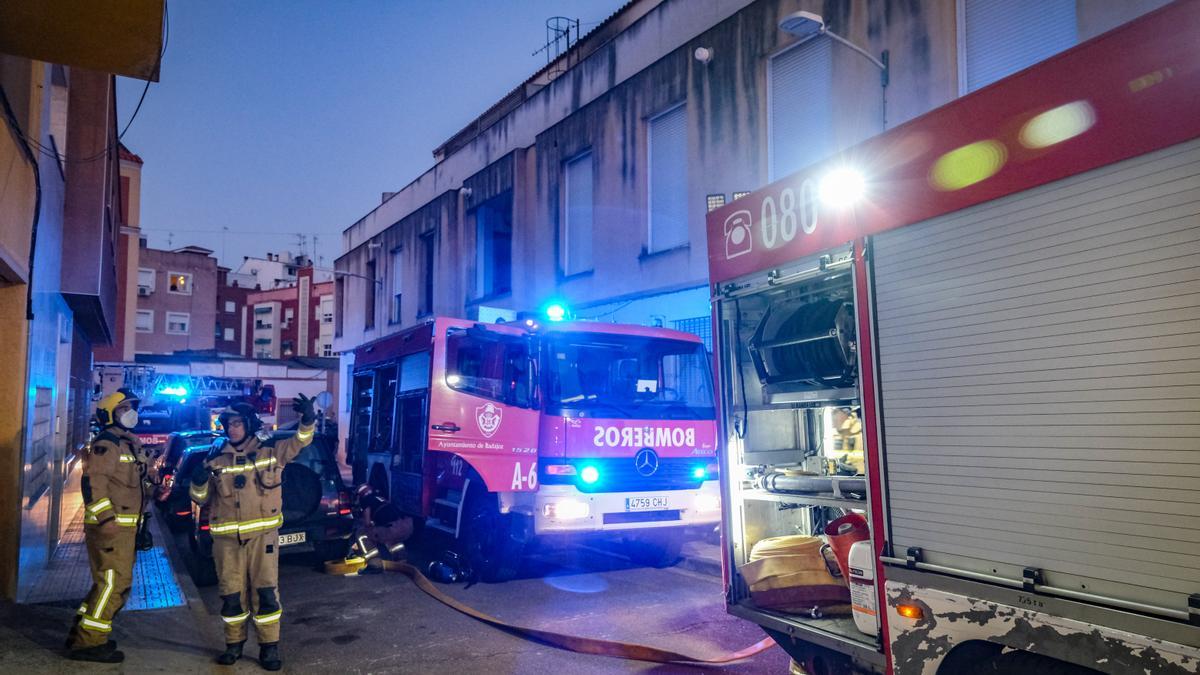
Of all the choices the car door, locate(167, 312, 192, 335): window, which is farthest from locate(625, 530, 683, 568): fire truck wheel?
locate(167, 312, 192, 335): window

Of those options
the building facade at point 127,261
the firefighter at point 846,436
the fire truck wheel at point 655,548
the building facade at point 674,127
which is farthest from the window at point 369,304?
the firefighter at point 846,436

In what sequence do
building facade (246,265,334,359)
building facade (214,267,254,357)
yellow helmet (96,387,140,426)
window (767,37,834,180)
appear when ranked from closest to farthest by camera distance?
yellow helmet (96,387,140,426) < window (767,37,834,180) < building facade (246,265,334,359) < building facade (214,267,254,357)

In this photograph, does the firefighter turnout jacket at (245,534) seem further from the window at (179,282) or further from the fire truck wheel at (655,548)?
the window at (179,282)

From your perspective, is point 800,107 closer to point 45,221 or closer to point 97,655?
point 45,221

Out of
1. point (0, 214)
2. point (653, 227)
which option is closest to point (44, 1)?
point (0, 214)

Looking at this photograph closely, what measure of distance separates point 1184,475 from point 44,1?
6.59 metres

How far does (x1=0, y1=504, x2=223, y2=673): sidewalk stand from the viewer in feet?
17.4

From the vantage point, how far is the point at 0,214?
5.64 m

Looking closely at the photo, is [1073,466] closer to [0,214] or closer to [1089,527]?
[1089,527]

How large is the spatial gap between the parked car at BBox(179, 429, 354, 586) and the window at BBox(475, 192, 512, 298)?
11.8m

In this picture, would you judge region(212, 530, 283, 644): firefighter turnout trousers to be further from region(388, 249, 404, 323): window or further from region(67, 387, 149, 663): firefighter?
region(388, 249, 404, 323): window


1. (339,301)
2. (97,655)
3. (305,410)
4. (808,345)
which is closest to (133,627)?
(97,655)

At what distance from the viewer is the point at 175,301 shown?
57969 millimetres

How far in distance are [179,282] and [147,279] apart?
2.14 metres
